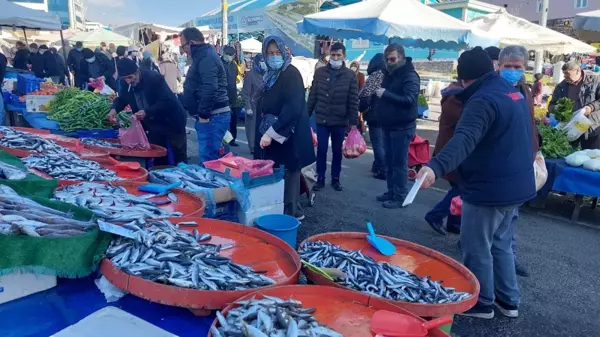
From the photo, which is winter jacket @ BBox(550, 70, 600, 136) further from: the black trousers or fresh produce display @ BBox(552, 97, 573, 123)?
the black trousers

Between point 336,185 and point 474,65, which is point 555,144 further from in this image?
point 474,65

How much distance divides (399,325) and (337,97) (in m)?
5.31

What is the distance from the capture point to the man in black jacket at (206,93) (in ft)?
19.9

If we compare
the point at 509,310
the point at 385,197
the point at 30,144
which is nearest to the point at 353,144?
the point at 385,197

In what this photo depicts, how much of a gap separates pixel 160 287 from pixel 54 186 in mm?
1906

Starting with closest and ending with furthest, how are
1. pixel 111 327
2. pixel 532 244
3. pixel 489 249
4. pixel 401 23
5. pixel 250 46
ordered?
1. pixel 111 327
2. pixel 489 249
3. pixel 532 244
4. pixel 401 23
5. pixel 250 46

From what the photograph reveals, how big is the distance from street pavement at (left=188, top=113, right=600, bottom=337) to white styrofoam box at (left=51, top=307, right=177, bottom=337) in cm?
261

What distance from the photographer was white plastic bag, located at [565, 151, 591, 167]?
20.9ft

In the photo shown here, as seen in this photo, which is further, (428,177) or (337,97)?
(337,97)

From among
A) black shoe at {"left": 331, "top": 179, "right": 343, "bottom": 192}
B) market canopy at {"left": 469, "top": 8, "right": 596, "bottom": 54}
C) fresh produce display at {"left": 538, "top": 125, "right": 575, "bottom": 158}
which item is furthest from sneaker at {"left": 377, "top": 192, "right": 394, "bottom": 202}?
market canopy at {"left": 469, "top": 8, "right": 596, "bottom": 54}

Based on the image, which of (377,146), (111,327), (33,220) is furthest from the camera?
(377,146)

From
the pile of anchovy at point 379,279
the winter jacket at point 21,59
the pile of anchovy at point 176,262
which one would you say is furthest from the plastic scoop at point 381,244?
the winter jacket at point 21,59

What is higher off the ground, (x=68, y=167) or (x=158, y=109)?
(x=158, y=109)

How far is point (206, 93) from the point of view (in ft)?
19.8
